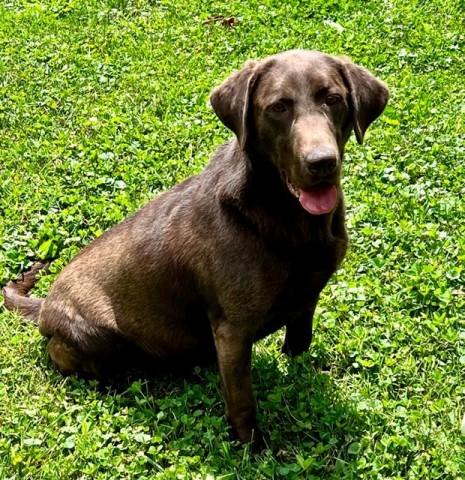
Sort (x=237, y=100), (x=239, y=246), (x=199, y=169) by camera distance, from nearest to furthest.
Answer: (x=237, y=100) < (x=239, y=246) < (x=199, y=169)

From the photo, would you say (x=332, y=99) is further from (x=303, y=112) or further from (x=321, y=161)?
(x=321, y=161)

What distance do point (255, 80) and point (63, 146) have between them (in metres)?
3.07

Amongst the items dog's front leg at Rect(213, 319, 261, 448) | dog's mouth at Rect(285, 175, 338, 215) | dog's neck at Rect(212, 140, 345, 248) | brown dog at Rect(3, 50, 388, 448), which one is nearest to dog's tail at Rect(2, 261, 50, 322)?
brown dog at Rect(3, 50, 388, 448)

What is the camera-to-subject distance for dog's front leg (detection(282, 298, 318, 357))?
396 cm

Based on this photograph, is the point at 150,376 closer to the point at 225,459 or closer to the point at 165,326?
the point at 165,326

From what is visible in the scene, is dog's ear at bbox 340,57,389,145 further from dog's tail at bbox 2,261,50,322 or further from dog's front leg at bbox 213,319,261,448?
dog's tail at bbox 2,261,50,322

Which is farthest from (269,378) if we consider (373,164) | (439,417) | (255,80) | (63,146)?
(63,146)

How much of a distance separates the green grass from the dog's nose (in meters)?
1.32

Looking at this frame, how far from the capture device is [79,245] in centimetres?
511

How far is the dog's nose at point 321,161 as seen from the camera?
303 centimetres

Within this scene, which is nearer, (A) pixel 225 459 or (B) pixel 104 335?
(A) pixel 225 459

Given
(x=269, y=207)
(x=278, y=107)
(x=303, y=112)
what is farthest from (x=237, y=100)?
(x=269, y=207)

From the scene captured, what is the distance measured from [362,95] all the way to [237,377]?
4.55ft

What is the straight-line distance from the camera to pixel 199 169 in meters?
5.62
